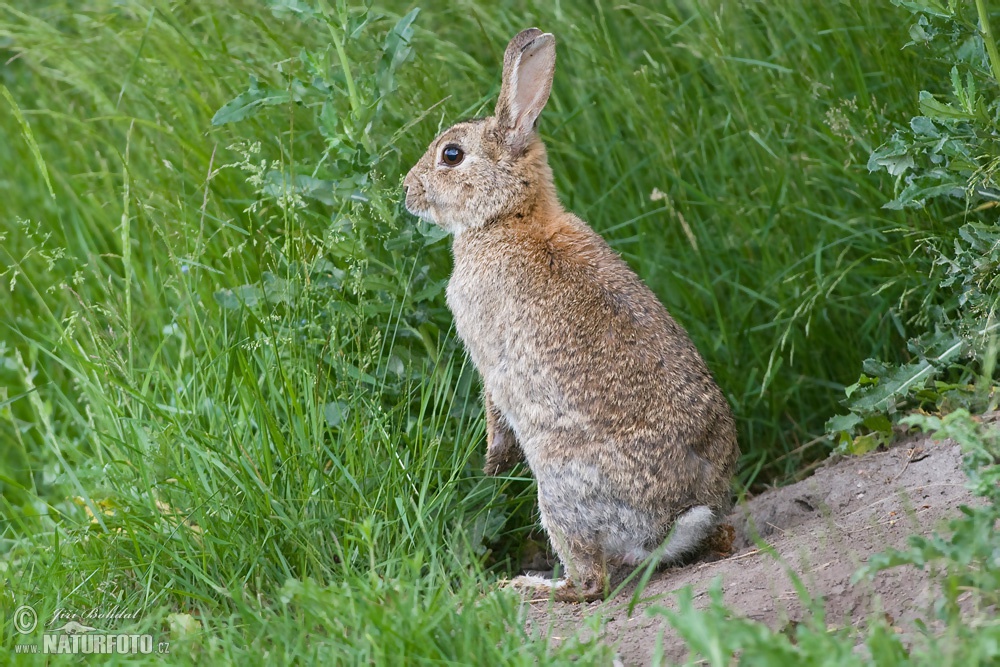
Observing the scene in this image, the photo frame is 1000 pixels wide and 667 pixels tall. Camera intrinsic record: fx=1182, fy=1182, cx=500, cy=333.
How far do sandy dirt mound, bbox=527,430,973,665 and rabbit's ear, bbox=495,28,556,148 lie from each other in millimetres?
1649

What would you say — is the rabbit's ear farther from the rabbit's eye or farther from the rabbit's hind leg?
the rabbit's hind leg

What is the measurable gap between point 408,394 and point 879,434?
1.74m

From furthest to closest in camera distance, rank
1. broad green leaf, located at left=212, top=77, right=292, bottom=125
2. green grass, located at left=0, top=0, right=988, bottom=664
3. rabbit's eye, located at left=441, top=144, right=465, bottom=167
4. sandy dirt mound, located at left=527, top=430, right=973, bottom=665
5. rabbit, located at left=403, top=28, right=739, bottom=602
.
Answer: rabbit's eye, located at left=441, top=144, right=465, bottom=167, broad green leaf, located at left=212, top=77, right=292, bottom=125, rabbit, located at left=403, top=28, right=739, bottom=602, green grass, located at left=0, top=0, right=988, bottom=664, sandy dirt mound, located at left=527, top=430, right=973, bottom=665

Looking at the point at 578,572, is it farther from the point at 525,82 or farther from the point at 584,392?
the point at 525,82

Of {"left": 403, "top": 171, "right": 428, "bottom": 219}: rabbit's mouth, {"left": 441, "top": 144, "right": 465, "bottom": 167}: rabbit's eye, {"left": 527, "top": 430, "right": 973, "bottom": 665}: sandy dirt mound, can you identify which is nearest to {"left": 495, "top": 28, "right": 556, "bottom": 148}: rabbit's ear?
{"left": 441, "top": 144, "right": 465, "bottom": 167}: rabbit's eye

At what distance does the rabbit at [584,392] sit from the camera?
3.70 m

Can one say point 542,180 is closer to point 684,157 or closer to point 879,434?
point 684,157

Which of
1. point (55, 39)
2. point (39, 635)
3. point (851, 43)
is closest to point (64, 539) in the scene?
point (39, 635)

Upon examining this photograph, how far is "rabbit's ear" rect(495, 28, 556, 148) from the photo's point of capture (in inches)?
167

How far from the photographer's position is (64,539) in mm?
3848

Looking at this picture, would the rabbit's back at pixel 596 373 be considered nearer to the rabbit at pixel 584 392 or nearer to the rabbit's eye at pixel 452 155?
the rabbit at pixel 584 392
